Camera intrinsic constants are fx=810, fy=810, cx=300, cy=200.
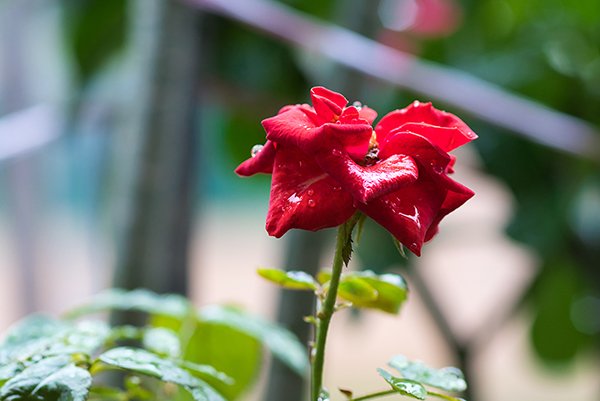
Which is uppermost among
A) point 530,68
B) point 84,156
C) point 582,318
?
point 530,68

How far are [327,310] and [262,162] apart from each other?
54 millimetres

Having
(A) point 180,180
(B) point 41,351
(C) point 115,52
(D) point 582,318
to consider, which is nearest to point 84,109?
(C) point 115,52

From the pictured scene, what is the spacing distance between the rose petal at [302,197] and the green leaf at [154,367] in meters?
0.07

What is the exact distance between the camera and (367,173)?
0.23 m

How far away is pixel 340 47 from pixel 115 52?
0.56 meters

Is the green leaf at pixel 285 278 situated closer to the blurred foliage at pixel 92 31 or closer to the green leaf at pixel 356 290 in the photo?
the green leaf at pixel 356 290

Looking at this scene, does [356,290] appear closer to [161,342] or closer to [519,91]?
[161,342]

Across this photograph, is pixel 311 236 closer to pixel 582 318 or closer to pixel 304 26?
pixel 304 26

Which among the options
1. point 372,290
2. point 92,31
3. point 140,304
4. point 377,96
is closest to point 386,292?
point 372,290

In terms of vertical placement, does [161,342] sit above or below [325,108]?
below

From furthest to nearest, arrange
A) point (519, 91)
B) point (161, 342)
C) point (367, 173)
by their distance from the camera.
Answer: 1. point (519, 91)
2. point (161, 342)
3. point (367, 173)

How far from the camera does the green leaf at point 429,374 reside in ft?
0.89

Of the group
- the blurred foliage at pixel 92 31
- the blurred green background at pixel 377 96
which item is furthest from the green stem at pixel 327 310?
the blurred foliage at pixel 92 31

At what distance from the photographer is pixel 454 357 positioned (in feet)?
3.28
